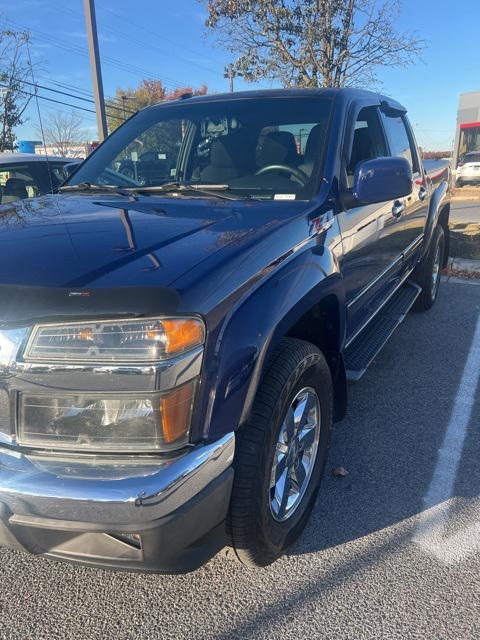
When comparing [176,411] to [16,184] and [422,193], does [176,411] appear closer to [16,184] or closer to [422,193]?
[422,193]

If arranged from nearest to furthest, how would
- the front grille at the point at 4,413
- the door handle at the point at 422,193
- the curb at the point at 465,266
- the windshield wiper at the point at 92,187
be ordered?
the front grille at the point at 4,413 < the windshield wiper at the point at 92,187 < the door handle at the point at 422,193 < the curb at the point at 465,266

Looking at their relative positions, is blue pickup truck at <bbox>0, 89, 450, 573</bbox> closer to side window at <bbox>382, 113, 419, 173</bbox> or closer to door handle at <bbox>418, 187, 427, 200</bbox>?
side window at <bbox>382, 113, 419, 173</bbox>

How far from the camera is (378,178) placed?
2.67 meters

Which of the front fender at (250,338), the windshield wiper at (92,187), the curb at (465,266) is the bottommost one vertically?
the curb at (465,266)

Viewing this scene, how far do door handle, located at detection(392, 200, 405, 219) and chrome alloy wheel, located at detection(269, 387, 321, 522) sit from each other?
186cm

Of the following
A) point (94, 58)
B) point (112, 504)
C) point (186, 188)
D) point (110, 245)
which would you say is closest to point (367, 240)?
point (186, 188)

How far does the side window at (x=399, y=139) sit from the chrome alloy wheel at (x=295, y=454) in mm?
2445

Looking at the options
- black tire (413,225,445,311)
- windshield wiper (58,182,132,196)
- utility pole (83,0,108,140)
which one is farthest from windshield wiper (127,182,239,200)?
utility pole (83,0,108,140)

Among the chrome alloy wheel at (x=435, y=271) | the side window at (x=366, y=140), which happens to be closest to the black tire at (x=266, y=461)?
the side window at (x=366, y=140)

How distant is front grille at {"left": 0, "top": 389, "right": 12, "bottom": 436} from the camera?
5.40ft

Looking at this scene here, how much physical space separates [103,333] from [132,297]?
135mm

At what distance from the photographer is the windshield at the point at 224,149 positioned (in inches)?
113

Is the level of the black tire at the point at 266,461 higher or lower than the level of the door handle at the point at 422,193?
lower

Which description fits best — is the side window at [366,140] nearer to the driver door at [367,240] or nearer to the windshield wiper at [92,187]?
the driver door at [367,240]
